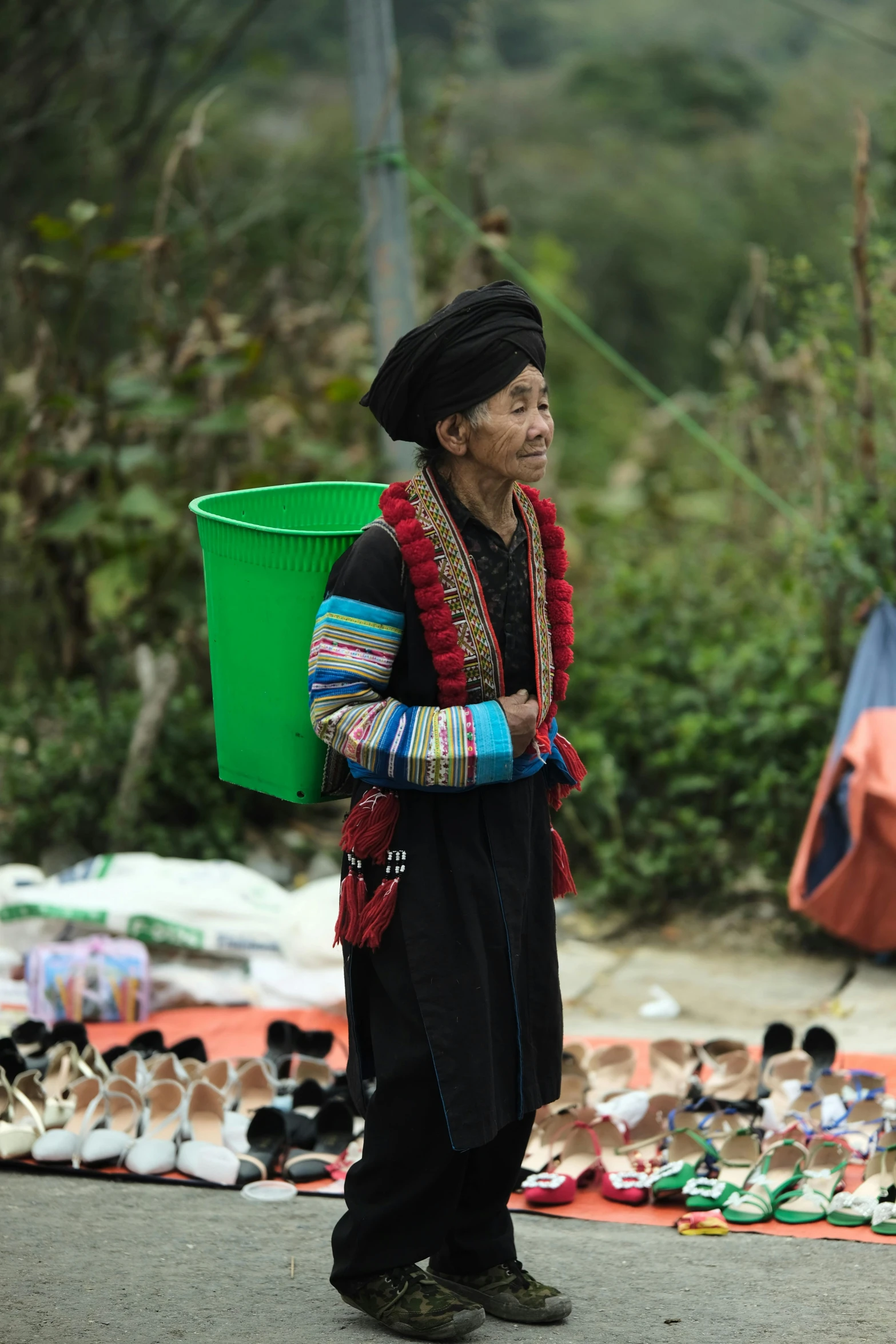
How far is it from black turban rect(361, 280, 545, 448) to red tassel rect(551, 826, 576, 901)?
76cm

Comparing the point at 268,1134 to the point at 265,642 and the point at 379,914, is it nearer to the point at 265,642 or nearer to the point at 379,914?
the point at 379,914

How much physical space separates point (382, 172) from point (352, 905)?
381 centimetres

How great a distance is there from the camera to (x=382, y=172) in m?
5.54

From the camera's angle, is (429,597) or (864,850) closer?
(429,597)

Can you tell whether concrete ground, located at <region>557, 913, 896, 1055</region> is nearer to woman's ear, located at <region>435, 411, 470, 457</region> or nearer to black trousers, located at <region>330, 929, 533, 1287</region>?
black trousers, located at <region>330, 929, 533, 1287</region>

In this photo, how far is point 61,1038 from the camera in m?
3.94

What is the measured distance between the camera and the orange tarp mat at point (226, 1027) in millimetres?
4207

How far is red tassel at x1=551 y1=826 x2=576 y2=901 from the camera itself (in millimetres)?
2645

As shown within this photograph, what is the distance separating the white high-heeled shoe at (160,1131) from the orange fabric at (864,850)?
1973 millimetres

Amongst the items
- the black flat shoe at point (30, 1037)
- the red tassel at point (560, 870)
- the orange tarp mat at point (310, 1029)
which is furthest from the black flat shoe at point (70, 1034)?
the red tassel at point (560, 870)

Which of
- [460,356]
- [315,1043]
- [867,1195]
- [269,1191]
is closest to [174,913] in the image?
[315,1043]

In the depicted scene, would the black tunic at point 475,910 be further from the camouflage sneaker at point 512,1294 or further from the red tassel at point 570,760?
the camouflage sneaker at point 512,1294

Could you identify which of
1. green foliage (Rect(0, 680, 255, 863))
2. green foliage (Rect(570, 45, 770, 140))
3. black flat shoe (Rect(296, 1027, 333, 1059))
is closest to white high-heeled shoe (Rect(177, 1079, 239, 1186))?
black flat shoe (Rect(296, 1027, 333, 1059))

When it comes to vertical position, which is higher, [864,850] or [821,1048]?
[864,850]
